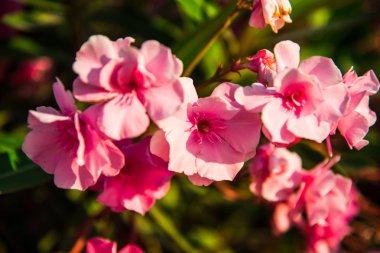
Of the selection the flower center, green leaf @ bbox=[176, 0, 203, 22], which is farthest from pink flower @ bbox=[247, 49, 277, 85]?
green leaf @ bbox=[176, 0, 203, 22]

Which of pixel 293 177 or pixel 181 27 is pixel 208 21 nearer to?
pixel 293 177

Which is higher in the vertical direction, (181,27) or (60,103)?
(60,103)

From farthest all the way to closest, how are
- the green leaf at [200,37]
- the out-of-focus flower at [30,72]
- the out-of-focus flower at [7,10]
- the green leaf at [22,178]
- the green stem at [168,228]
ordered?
the out-of-focus flower at [30,72]
the out-of-focus flower at [7,10]
the green stem at [168,228]
the green leaf at [200,37]
the green leaf at [22,178]

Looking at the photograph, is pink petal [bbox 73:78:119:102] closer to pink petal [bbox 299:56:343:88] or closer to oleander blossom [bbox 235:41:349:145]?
oleander blossom [bbox 235:41:349:145]

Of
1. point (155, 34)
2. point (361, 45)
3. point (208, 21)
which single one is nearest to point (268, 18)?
point (208, 21)

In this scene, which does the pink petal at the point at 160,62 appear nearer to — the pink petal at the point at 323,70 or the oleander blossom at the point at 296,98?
the oleander blossom at the point at 296,98

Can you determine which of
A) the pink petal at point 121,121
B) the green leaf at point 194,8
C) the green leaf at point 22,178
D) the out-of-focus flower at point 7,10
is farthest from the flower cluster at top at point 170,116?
the out-of-focus flower at point 7,10
